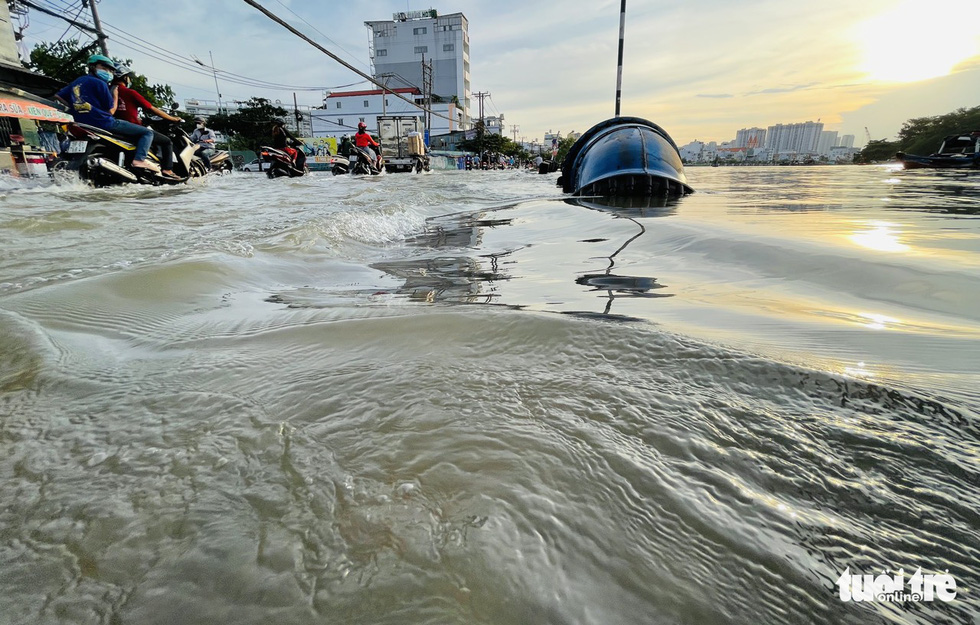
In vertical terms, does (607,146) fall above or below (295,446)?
above

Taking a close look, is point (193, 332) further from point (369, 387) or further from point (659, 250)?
point (659, 250)

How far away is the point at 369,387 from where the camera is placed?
1090 millimetres

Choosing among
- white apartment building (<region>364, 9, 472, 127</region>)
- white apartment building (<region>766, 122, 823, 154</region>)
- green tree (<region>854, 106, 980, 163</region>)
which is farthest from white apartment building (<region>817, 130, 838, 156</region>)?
white apartment building (<region>364, 9, 472, 127</region>)

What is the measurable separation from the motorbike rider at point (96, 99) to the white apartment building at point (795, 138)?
12905cm

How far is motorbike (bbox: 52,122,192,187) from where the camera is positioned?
20.0ft

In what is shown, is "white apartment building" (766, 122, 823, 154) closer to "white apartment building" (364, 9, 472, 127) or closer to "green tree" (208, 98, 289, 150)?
"white apartment building" (364, 9, 472, 127)

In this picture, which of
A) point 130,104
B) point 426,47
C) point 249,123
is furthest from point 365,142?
point 426,47

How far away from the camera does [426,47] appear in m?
75.9

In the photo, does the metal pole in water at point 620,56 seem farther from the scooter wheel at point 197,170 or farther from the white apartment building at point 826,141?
the white apartment building at point 826,141

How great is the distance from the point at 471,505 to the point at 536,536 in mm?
113

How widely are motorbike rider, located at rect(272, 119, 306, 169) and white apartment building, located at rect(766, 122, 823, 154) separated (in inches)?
4869

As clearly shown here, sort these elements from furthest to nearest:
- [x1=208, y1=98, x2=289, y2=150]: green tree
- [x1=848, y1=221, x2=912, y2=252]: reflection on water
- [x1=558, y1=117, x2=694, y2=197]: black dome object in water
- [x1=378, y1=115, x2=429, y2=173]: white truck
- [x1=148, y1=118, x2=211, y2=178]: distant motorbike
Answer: [x1=208, y1=98, x2=289, y2=150]: green tree < [x1=378, y1=115, x2=429, y2=173]: white truck < [x1=148, y1=118, x2=211, y2=178]: distant motorbike < [x1=558, y1=117, x2=694, y2=197]: black dome object in water < [x1=848, y1=221, x2=912, y2=252]: reflection on water

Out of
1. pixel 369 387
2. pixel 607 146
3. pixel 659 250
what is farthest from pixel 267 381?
pixel 607 146

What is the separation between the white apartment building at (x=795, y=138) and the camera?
108 metres
